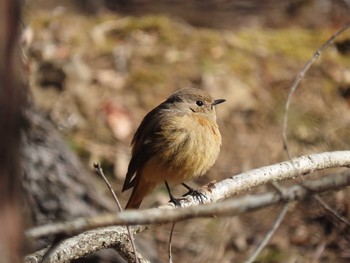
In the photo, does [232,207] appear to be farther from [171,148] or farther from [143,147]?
[143,147]

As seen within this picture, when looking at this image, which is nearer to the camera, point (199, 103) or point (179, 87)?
point (199, 103)

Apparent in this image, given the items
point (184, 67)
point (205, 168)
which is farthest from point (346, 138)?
point (205, 168)

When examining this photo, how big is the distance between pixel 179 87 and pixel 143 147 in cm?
401

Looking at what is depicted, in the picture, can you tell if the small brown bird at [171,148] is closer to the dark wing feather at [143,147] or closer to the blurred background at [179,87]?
the dark wing feather at [143,147]

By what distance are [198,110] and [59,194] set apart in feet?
4.91

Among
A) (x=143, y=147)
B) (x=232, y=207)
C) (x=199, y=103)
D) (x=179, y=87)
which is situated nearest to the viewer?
(x=232, y=207)

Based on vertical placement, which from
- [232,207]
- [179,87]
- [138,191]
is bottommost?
[232,207]

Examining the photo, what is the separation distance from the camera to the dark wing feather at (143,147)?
5590 millimetres

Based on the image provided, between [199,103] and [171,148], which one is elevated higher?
[199,103]

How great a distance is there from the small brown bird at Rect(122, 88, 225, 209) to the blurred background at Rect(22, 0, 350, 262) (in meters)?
0.94

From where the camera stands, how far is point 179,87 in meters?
9.58

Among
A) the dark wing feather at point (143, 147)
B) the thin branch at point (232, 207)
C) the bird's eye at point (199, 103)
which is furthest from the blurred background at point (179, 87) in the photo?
the thin branch at point (232, 207)

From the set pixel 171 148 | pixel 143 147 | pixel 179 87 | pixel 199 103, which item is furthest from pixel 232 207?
pixel 179 87

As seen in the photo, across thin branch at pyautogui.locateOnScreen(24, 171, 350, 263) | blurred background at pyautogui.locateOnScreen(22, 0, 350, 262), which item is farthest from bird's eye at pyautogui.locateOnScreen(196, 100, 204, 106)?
thin branch at pyautogui.locateOnScreen(24, 171, 350, 263)
